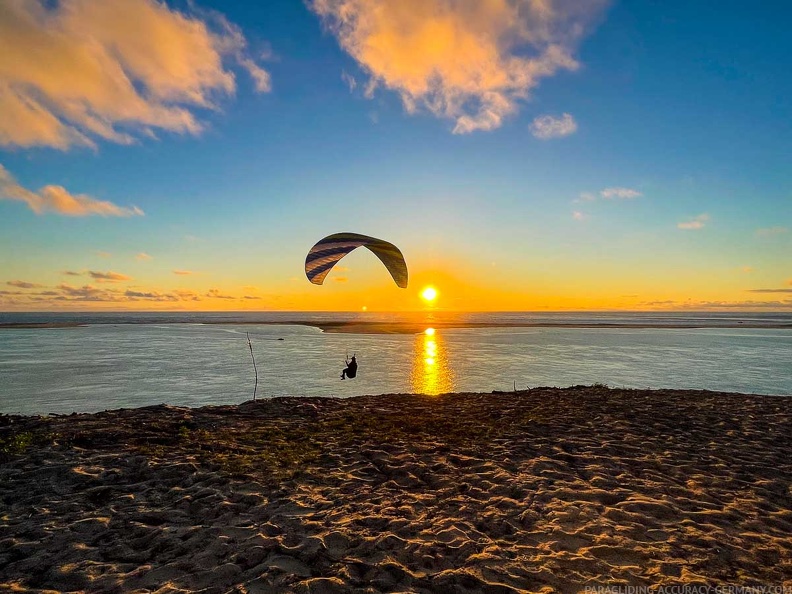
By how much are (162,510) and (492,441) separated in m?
5.83

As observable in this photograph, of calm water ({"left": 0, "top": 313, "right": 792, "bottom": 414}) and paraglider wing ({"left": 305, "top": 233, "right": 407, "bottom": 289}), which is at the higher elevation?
paraglider wing ({"left": 305, "top": 233, "right": 407, "bottom": 289})

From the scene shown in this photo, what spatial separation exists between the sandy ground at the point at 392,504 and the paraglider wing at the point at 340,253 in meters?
4.76

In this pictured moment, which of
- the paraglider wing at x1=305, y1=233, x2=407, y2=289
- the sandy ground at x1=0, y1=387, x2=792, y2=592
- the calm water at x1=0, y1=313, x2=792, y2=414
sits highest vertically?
the paraglider wing at x1=305, y1=233, x2=407, y2=289

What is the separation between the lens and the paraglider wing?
12.2m

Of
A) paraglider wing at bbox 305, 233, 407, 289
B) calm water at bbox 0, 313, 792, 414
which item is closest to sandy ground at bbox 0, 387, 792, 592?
paraglider wing at bbox 305, 233, 407, 289

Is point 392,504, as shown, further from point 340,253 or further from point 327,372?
point 327,372

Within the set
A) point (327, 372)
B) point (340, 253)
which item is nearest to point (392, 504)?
point (340, 253)

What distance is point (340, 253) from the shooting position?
1312 cm

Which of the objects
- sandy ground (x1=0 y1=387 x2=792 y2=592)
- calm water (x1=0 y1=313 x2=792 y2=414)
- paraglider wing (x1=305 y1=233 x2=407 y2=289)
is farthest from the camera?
calm water (x1=0 y1=313 x2=792 y2=414)

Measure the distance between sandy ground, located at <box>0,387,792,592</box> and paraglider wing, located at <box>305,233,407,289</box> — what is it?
15.6ft

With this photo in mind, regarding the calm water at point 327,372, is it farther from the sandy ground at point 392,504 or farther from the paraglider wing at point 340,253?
the sandy ground at point 392,504

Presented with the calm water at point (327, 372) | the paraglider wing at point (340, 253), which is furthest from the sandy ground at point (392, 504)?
the calm water at point (327, 372)

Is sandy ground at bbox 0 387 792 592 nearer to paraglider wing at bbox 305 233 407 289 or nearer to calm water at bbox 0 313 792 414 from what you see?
paraglider wing at bbox 305 233 407 289

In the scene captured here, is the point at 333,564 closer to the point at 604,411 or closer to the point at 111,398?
the point at 604,411
